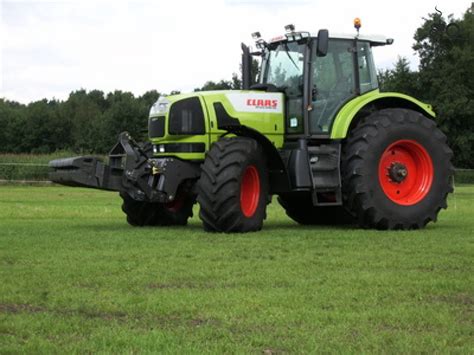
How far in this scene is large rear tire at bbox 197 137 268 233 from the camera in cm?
1066

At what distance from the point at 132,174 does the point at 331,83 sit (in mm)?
3549

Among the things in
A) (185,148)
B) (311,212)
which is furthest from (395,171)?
(185,148)

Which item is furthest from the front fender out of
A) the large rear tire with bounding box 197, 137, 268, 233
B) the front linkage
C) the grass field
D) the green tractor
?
the front linkage

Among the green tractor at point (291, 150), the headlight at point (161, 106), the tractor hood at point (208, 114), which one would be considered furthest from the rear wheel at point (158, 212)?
the headlight at point (161, 106)

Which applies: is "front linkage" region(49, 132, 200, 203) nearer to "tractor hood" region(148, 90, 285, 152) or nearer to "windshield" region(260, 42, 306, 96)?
"tractor hood" region(148, 90, 285, 152)

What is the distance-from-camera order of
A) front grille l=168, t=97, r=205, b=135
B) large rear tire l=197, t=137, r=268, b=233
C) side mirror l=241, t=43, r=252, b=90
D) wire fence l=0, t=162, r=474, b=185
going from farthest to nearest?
wire fence l=0, t=162, r=474, b=185 → side mirror l=241, t=43, r=252, b=90 → front grille l=168, t=97, r=205, b=135 → large rear tire l=197, t=137, r=268, b=233

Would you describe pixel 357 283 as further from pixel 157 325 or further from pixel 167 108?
pixel 167 108

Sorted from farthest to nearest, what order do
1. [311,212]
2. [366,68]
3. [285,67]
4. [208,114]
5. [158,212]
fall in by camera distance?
[311,212]
[158,212]
[366,68]
[285,67]
[208,114]

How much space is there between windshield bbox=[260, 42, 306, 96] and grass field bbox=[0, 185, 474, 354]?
10.0 feet

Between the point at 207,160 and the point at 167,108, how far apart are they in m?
1.41

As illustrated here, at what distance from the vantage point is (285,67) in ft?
41.2

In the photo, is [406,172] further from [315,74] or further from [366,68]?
[315,74]

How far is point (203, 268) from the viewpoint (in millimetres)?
7430

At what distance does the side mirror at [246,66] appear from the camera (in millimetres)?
13258
